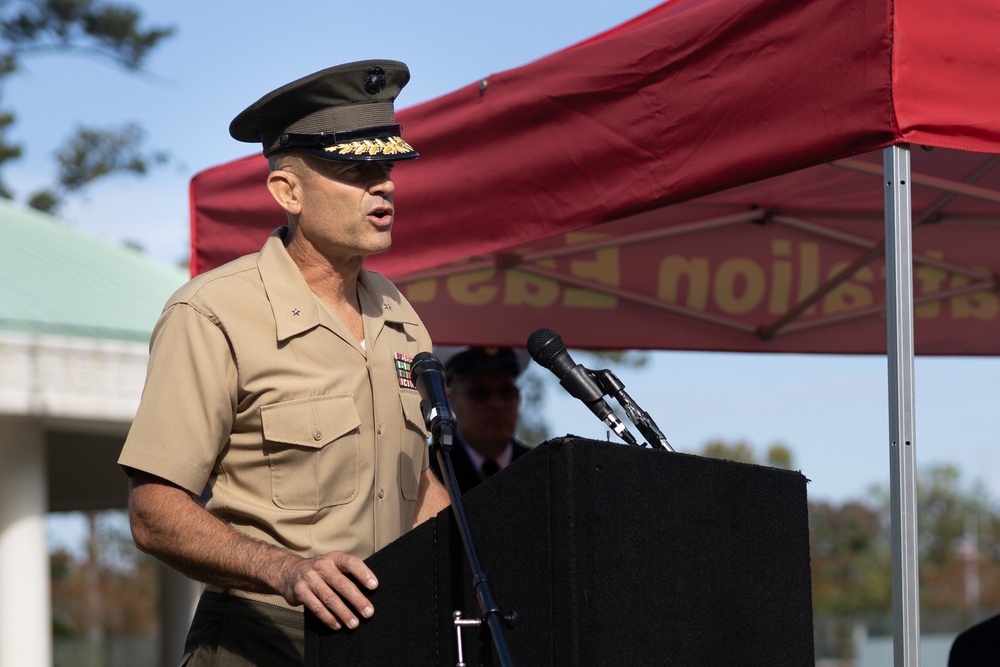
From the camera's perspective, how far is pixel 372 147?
2766mm

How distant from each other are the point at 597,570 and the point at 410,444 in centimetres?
92

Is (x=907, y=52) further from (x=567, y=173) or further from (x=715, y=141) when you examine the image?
(x=567, y=173)

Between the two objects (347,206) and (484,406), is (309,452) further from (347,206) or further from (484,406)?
(484,406)

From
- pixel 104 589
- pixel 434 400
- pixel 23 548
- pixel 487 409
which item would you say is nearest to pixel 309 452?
pixel 434 400

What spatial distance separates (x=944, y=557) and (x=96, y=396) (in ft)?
188

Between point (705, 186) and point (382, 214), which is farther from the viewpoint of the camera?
point (705, 186)

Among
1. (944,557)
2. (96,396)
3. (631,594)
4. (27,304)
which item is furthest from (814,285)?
(944,557)

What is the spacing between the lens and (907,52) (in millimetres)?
2682

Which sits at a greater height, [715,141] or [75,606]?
[715,141]

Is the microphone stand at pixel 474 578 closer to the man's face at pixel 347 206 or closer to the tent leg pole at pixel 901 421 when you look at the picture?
the man's face at pixel 347 206

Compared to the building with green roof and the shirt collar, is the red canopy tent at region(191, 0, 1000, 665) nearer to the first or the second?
the shirt collar

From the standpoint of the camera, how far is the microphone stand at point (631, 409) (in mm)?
2410

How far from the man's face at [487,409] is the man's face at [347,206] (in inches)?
99.2

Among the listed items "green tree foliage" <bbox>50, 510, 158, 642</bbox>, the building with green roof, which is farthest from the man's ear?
"green tree foliage" <bbox>50, 510, 158, 642</bbox>
